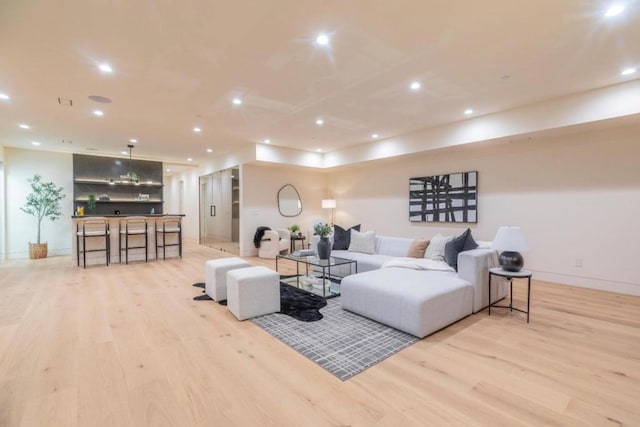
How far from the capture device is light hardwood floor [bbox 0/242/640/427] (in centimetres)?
171

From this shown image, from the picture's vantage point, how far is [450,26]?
2516 millimetres

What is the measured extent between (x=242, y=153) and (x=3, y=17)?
16.4ft

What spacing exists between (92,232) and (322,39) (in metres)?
6.12

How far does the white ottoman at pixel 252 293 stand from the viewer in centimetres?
313

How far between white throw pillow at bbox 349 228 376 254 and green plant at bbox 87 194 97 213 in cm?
661

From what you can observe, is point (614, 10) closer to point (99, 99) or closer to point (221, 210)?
point (99, 99)

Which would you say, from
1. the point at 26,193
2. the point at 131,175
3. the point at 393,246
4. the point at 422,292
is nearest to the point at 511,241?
the point at 422,292

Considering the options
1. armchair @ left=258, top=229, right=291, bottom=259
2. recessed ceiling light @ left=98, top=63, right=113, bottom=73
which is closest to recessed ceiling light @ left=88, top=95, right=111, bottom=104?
recessed ceiling light @ left=98, top=63, right=113, bottom=73

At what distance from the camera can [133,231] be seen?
21.2 feet

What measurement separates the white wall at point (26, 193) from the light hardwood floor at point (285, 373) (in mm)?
5119

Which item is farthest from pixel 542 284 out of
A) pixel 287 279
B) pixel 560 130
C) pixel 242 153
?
pixel 242 153

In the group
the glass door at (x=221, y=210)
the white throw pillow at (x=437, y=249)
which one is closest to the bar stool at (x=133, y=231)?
the glass door at (x=221, y=210)

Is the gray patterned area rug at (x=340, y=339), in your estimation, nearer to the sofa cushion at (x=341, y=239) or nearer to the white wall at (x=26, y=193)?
the sofa cushion at (x=341, y=239)

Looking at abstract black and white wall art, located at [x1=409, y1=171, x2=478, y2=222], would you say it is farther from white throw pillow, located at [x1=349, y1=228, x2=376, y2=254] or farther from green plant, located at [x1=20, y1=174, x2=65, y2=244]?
green plant, located at [x1=20, y1=174, x2=65, y2=244]
